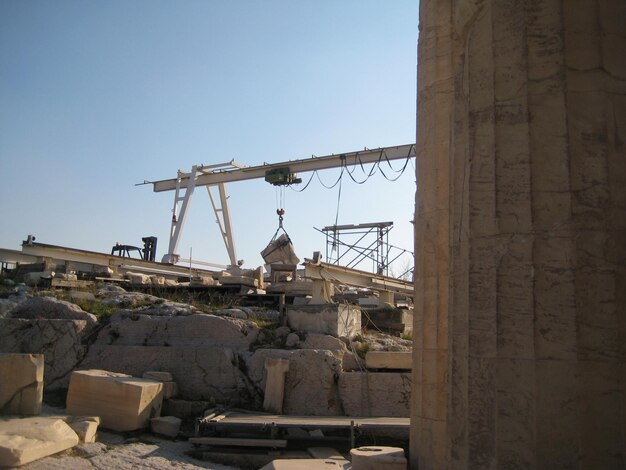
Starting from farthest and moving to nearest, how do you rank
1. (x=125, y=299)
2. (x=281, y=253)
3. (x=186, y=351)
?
(x=281, y=253) < (x=125, y=299) < (x=186, y=351)

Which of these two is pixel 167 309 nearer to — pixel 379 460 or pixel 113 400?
pixel 113 400

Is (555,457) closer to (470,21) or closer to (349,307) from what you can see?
(470,21)

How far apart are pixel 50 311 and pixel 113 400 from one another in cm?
409

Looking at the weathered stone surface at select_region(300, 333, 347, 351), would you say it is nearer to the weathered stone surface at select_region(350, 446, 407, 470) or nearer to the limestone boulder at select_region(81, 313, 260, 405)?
the limestone boulder at select_region(81, 313, 260, 405)

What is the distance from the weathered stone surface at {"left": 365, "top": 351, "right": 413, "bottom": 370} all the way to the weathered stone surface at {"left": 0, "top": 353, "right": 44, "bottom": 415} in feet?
17.1

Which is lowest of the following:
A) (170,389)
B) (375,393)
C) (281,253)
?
(170,389)

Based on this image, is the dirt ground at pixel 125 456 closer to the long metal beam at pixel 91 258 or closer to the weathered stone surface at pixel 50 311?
the weathered stone surface at pixel 50 311

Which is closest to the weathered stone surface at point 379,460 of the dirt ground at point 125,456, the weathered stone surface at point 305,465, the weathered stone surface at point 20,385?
the weathered stone surface at point 305,465

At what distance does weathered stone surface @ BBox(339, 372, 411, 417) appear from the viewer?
388 inches

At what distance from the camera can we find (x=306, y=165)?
30.2m

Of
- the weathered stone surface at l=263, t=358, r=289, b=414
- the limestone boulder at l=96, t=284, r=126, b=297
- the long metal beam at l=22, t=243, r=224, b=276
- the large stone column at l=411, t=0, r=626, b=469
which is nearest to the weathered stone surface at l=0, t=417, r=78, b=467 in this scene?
the weathered stone surface at l=263, t=358, r=289, b=414

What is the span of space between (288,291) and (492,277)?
11953mm

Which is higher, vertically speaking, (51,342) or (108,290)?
(108,290)

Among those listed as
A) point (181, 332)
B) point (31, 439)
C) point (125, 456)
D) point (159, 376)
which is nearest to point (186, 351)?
point (181, 332)
